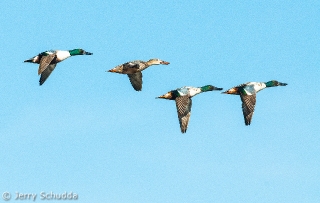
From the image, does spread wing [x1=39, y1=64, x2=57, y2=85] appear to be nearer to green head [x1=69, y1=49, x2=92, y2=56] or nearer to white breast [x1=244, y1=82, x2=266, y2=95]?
A: green head [x1=69, y1=49, x2=92, y2=56]

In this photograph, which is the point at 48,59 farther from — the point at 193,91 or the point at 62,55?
the point at 193,91

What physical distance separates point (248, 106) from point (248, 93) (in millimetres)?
1548

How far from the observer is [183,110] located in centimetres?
6006

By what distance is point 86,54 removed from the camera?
6506cm

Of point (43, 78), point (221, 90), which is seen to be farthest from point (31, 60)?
point (221, 90)

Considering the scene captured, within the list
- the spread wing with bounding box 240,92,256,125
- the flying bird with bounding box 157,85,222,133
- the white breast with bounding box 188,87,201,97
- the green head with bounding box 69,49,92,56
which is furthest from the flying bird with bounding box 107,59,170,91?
the spread wing with bounding box 240,92,256,125

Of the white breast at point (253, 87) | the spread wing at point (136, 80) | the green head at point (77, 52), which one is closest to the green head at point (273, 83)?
the white breast at point (253, 87)

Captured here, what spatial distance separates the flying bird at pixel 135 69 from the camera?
63125 mm

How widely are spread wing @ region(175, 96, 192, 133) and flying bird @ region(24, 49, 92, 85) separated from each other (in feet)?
23.8

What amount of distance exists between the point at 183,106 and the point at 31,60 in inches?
378

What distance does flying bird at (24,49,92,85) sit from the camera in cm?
6094

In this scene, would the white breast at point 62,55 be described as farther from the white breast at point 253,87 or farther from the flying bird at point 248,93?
the white breast at point 253,87

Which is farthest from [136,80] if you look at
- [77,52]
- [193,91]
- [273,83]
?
[273,83]

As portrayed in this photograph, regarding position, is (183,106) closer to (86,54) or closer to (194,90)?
(194,90)
